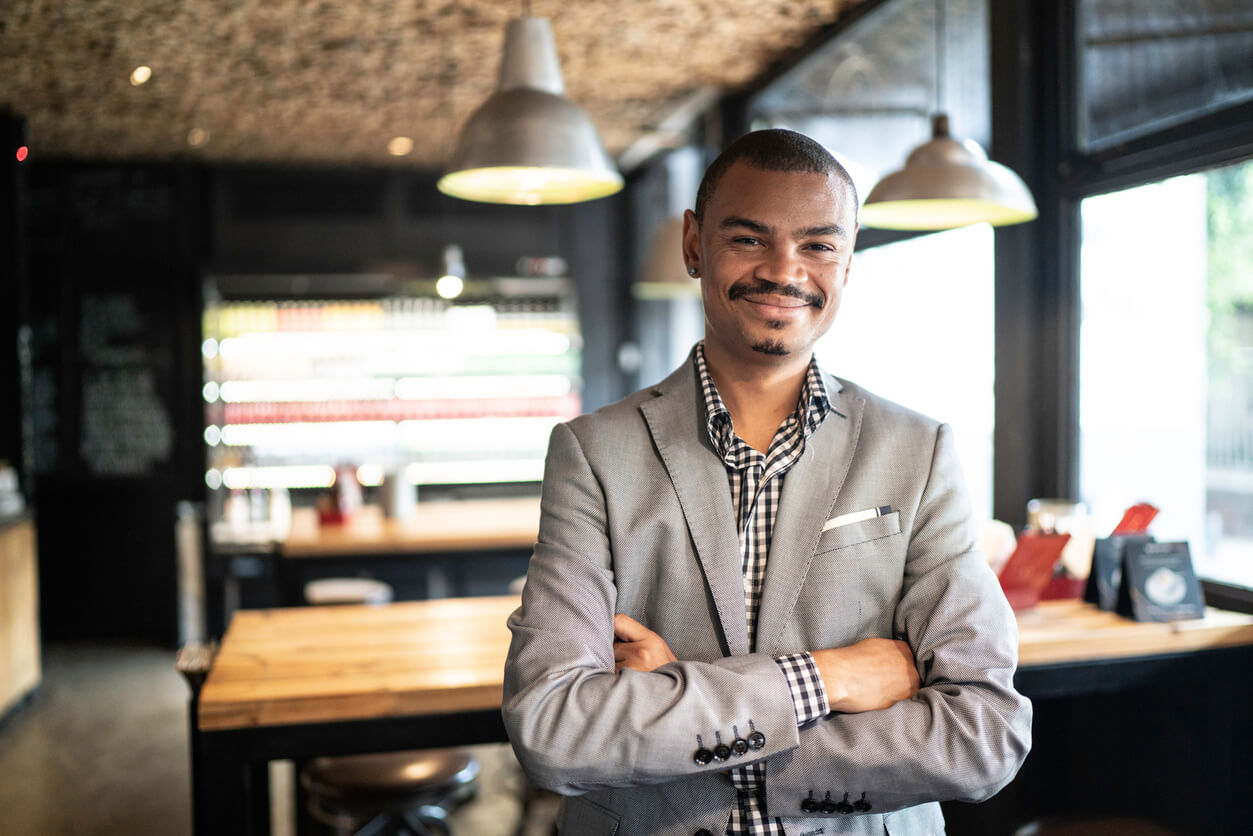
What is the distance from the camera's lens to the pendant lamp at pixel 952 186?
247 cm

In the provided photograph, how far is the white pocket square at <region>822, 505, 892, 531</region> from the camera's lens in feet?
4.73

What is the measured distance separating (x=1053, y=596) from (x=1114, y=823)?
0.65 m

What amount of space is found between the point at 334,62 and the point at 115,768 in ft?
10.7

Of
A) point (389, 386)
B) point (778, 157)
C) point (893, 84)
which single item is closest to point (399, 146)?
point (389, 386)

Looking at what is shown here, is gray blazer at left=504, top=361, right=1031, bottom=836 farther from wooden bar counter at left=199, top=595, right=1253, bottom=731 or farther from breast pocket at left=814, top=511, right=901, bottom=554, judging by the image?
wooden bar counter at left=199, top=595, right=1253, bottom=731

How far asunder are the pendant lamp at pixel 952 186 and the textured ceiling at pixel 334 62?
1840 millimetres

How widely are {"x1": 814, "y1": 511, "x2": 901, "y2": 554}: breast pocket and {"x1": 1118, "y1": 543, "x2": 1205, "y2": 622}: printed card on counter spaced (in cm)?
132

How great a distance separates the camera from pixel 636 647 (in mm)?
1405

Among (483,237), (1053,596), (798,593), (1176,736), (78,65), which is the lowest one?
(1176,736)

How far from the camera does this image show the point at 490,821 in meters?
3.70

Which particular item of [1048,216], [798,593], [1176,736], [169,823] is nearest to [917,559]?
[798,593]

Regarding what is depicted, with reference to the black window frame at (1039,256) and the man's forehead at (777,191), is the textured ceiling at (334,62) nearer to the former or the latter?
the black window frame at (1039,256)

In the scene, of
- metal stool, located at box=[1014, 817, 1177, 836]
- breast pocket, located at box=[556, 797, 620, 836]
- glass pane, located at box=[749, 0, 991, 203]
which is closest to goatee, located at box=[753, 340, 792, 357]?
breast pocket, located at box=[556, 797, 620, 836]

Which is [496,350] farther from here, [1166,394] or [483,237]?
[1166,394]
